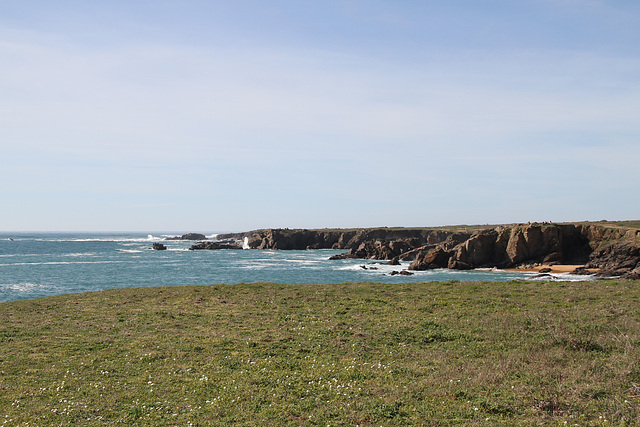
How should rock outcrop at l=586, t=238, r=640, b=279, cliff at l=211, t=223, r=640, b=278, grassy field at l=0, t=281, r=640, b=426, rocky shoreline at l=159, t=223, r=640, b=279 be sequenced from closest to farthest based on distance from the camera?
grassy field at l=0, t=281, r=640, b=426, rock outcrop at l=586, t=238, r=640, b=279, rocky shoreline at l=159, t=223, r=640, b=279, cliff at l=211, t=223, r=640, b=278

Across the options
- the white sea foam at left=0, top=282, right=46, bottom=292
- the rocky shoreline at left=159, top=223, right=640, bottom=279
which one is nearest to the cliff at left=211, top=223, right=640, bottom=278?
the rocky shoreline at left=159, top=223, right=640, bottom=279

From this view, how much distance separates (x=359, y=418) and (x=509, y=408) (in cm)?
373

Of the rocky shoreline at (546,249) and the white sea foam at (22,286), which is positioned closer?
the white sea foam at (22,286)

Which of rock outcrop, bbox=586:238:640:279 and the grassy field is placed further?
rock outcrop, bbox=586:238:640:279

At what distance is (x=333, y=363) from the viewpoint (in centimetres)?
1559

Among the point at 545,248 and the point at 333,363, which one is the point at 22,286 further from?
the point at 545,248

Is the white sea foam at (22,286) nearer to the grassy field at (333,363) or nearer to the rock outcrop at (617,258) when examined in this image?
the grassy field at (333,363)

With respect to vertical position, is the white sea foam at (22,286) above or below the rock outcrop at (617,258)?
below

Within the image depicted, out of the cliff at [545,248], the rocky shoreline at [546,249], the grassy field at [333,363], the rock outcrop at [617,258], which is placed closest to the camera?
the grassy field at [333,363]

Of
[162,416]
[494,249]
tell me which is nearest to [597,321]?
[162,416]

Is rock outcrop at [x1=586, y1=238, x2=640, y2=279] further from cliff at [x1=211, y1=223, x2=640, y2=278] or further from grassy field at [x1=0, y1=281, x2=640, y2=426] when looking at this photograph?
grassy field at [x1=0, y1=281, x2=640, y2=426]

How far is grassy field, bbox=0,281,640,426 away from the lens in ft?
36.8

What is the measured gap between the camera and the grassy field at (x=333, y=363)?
1121 cm

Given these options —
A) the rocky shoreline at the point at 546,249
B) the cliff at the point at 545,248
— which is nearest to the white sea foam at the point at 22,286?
the rocky shoreline at the point at 546,249
